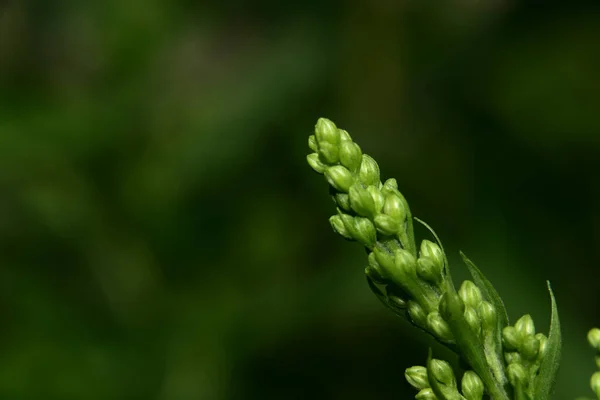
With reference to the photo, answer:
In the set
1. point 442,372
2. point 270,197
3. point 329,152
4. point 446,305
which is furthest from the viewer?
point 270,197

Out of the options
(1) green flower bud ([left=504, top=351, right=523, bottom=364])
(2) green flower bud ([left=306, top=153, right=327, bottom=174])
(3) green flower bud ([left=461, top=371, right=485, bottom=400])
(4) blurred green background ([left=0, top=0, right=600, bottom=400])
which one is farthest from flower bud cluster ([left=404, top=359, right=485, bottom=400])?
(4) blurred green background ([left=0, top=0, right=600, bottom=400])

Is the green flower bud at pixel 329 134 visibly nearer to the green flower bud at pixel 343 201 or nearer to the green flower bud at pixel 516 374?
the green flower bud at pixel 343 201

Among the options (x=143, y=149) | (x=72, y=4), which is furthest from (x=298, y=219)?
(x=72, y=4)

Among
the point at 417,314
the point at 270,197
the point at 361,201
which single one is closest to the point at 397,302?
the point at 417,314

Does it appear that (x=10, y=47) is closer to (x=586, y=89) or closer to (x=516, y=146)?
(x=516, y=146)

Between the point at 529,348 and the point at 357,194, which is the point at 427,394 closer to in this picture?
the point at 529,348
